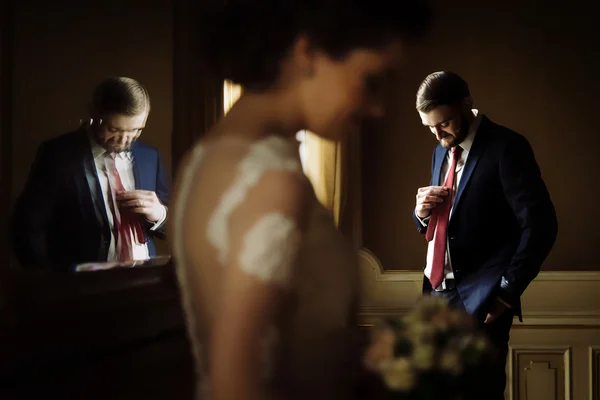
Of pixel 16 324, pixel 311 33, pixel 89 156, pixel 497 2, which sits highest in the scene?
pixel 497 2

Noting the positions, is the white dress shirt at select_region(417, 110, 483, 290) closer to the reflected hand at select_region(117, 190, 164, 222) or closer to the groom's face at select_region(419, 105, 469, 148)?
the groom's face at select_region(419, 105, 469, 148)

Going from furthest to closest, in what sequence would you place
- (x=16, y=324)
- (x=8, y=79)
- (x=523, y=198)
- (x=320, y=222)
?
(x=523, y=198) < (x=8, y=79) < (x=16, y=324) < (x=320, y=222)

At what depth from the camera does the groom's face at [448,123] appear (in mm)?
2033

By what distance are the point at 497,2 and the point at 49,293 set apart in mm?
1564

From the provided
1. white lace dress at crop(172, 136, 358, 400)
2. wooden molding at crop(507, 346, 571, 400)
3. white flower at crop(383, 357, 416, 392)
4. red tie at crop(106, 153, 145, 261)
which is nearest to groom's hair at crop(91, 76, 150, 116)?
red tie at crop(106, 153, 145, 261)

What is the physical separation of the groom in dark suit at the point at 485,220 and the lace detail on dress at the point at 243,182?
1264 millimetres

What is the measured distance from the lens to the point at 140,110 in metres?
→ 1.64

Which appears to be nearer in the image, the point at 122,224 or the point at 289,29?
the point at 289,29

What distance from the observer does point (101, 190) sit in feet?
5.24

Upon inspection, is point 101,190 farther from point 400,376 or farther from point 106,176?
point 400,376

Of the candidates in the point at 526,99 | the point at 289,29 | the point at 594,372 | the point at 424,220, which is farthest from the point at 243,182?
the point at 594,372

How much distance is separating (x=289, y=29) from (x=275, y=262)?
1.21 ft

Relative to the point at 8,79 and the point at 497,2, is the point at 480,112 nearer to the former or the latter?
the point at 497,2

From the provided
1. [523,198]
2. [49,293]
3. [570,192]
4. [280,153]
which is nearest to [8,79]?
[49,293]
